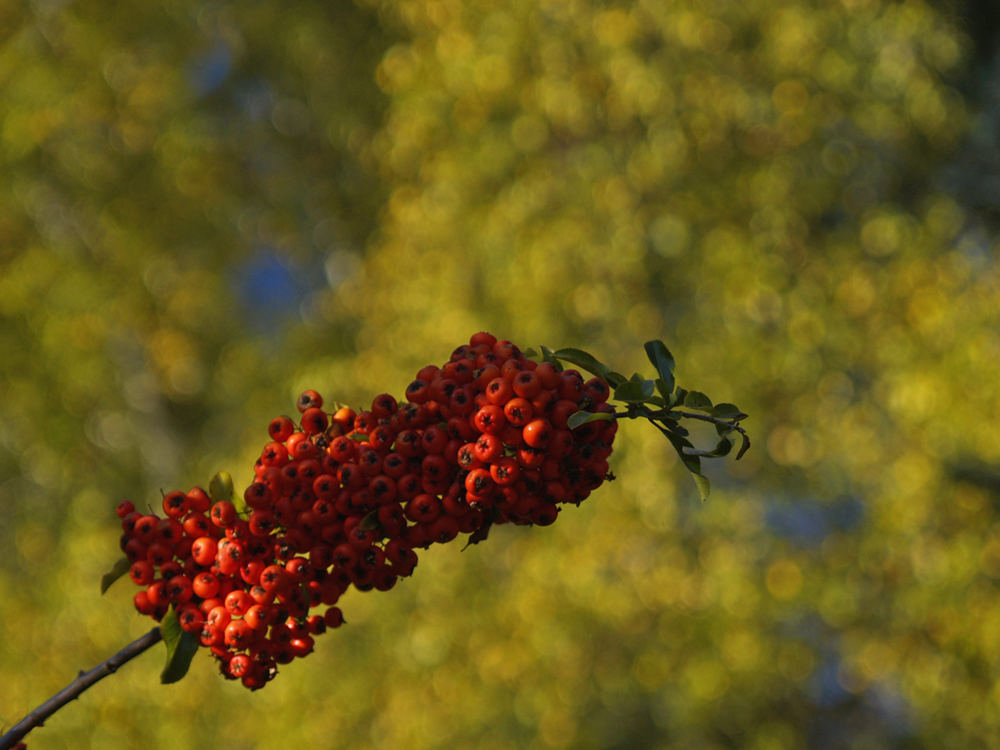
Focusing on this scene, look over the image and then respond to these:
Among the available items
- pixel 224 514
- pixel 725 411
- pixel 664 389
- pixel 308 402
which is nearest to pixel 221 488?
pixel 224 514

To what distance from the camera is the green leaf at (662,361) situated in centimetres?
204

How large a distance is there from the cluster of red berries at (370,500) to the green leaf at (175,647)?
2 cm

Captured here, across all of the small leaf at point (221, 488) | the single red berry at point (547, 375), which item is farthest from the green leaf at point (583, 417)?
the small leaf at point (221, 488)

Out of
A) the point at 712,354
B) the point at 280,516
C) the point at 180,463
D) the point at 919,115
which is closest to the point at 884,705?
the point at 712,354

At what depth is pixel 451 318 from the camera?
9031 mm

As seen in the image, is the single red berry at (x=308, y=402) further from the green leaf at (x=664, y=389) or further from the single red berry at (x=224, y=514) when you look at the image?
the green leaf at (x=664, y=389)

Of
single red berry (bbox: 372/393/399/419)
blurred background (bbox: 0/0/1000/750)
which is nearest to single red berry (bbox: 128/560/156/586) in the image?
single red berry (bbox: 372/393/399/419)

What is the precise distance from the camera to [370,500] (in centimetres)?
191

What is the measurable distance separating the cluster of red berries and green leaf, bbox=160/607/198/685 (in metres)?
0.02

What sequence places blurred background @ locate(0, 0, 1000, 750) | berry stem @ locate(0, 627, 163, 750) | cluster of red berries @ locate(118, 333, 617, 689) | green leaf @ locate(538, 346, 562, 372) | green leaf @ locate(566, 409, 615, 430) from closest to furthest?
berry stem @ locate(0, 627, 163, 750) < green leaf @ locate(566, 409, 615, 430) < cluster of red berries @ locate(118, 333, 617, 689) < green leaf @ locate(538, 346, 562, 372) < blurred background @ locate(0, 0, 1000, 750)

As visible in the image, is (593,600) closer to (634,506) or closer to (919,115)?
(634,506)

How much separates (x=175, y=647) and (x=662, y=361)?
110cm

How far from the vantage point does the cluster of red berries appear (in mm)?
1892

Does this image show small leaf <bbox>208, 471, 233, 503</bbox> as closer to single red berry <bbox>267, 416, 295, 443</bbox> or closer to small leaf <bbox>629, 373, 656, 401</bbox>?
single red berry <bbox>267, 416, 295, 443</bbox>
